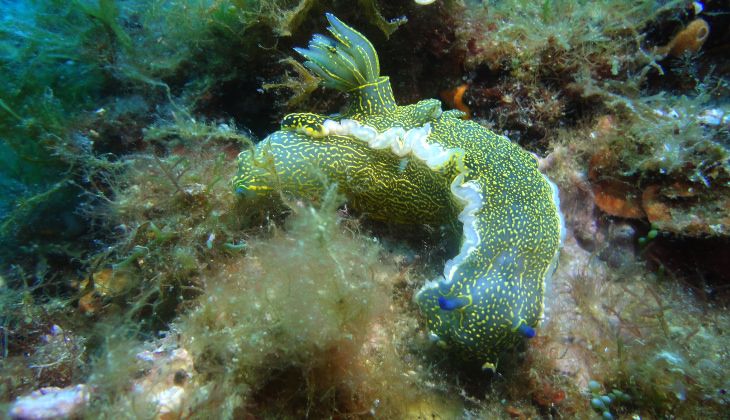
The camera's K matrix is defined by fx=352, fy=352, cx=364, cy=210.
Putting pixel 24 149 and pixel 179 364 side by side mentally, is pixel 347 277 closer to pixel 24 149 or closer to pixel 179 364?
pixel 179 364

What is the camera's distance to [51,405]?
2549 millimetres

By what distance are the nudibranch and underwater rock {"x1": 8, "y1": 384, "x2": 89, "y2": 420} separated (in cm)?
207

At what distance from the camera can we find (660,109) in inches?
156

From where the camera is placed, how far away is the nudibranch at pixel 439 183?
307 cm

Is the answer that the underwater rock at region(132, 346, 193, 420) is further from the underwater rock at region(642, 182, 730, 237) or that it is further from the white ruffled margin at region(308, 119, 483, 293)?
the underwater rock at region(642, 182, 730, 237)

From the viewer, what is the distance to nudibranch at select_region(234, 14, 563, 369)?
121 inches

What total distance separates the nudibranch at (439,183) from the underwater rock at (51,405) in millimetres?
2073

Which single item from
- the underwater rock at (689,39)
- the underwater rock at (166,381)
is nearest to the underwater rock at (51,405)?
the underwater rock at (166,381)

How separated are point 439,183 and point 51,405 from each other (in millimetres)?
3641

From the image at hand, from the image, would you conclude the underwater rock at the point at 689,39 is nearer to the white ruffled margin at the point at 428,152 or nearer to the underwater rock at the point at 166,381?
the white ruffled margin at the point at 428,152

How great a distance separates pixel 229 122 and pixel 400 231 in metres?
2.83

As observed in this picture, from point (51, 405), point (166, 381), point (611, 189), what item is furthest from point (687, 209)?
point (51, 405)

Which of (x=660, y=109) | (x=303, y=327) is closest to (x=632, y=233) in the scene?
(x=660, y=109)

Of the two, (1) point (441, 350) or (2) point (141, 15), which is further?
(2) point (141, 15)
